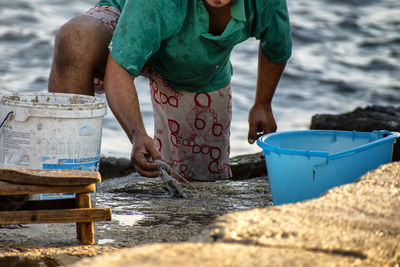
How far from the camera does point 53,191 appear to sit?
2295 millimetres

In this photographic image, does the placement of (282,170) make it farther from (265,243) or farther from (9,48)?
(9,48)

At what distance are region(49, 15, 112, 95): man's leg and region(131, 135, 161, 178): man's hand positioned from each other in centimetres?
56

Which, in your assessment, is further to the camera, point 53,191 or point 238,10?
point 238,10

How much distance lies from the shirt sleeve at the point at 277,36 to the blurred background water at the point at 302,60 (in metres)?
2.60

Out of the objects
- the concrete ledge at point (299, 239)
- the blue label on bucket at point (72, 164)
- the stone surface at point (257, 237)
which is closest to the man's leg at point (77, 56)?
the blue label on bucket at point (72, 164)

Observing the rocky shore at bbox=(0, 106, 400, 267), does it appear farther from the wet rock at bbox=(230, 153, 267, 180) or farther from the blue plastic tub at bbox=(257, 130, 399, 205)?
Answer: the wet rock at bbox=(230, 153, 267, 180)

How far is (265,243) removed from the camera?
5.00 ft

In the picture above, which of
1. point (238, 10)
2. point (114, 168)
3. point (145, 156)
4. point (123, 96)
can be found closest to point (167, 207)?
point (145, 156)

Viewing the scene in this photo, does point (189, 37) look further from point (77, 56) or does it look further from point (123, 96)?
point (77, 56)

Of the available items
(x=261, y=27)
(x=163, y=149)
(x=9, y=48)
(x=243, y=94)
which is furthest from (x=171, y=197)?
(x=9, y=48)

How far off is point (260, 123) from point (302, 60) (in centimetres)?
656

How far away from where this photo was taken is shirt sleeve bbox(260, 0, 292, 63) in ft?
11.2

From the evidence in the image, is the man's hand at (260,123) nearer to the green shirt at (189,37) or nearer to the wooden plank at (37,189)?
the green shirt at (189,37)

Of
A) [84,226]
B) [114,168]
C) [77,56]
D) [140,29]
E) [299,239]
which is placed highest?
[140,29]
